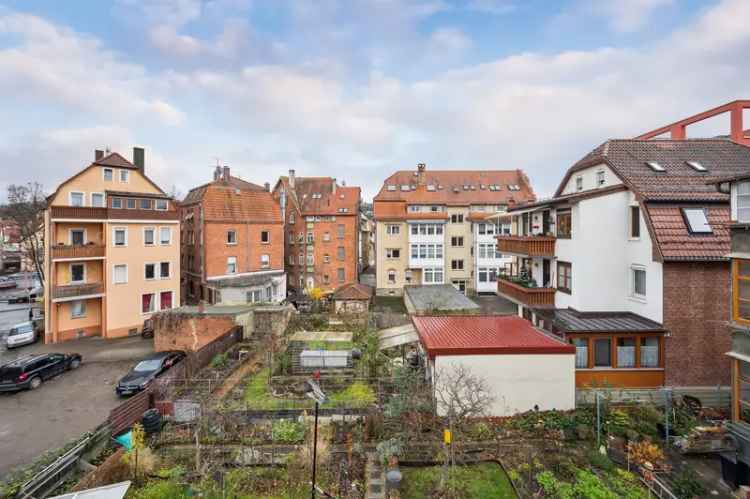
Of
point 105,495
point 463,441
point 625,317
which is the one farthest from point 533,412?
point 105,495

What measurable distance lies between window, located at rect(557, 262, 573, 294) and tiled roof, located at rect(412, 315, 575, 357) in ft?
10.4

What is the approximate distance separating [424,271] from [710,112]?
27910mm

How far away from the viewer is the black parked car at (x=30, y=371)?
1777cm

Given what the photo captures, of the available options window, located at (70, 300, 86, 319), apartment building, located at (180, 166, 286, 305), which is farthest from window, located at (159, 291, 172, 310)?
window, located at (70, 300, 86, 319)

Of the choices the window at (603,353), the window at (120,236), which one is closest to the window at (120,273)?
the window at (120,236)

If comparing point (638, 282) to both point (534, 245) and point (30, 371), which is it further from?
point (30, 371)

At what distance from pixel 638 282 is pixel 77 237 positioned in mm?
37462

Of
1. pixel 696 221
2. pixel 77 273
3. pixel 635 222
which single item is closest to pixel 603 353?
pixel 635 222

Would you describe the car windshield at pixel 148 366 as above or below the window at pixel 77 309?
below

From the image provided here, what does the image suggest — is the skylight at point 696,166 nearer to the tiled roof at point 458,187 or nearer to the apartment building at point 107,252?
the tiled roof at point 458,187

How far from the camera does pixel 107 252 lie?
27781 millimetres

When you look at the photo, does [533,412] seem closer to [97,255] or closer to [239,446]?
[239,446]

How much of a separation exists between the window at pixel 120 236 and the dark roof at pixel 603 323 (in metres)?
31.0

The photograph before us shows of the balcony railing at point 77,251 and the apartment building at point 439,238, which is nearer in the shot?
the balcony railing at point 77,251
